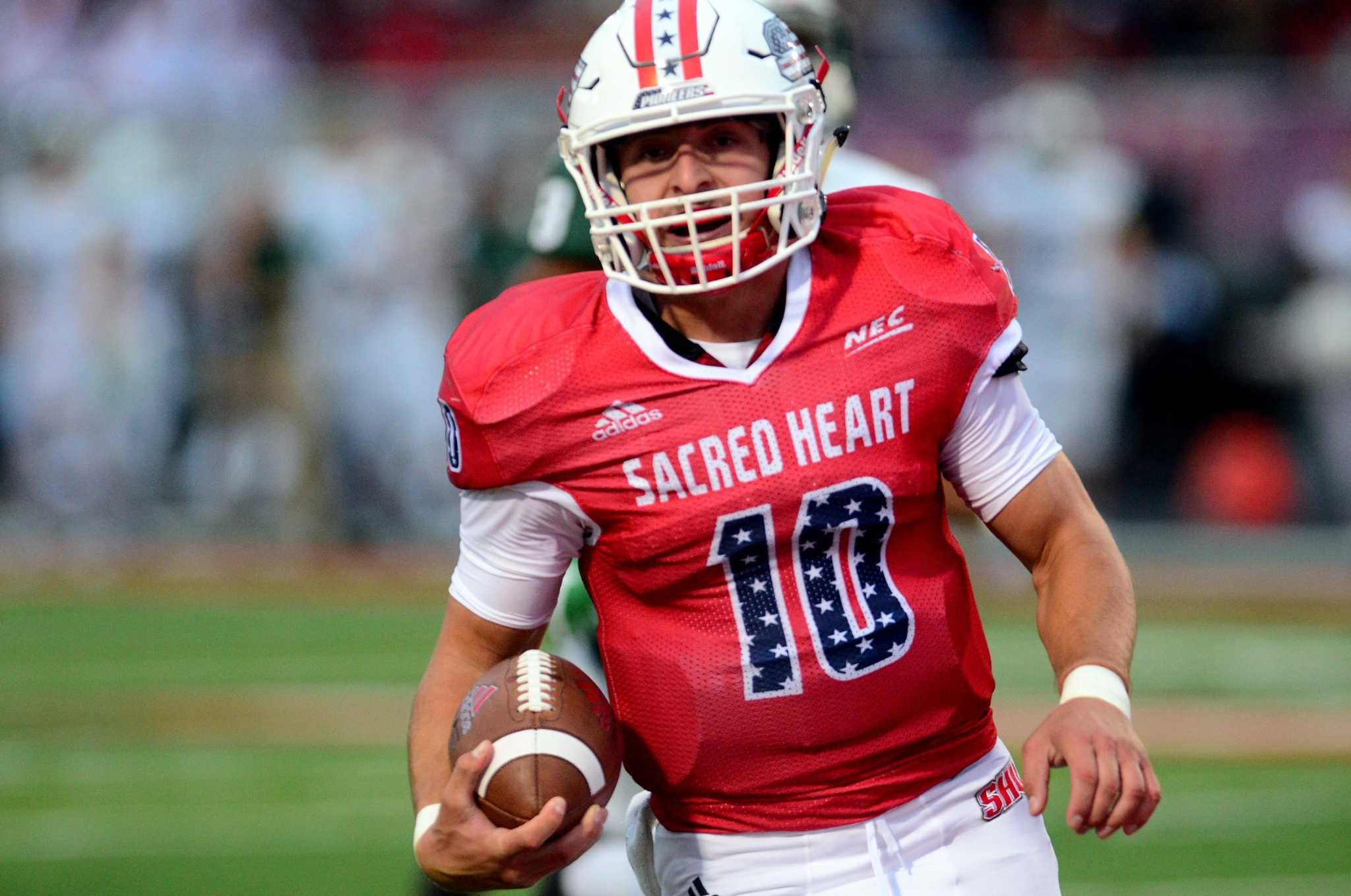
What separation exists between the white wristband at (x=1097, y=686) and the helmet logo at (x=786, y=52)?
38.0 inches

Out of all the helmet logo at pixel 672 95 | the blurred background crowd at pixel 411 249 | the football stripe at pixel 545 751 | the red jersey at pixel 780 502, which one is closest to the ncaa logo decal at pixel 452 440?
the red jersey at pixel 780 502

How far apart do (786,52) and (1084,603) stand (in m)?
0.93

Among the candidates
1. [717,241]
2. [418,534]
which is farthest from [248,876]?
[418,534]

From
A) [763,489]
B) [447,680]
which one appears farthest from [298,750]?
[763,489]

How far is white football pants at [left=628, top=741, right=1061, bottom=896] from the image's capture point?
290 centimetres

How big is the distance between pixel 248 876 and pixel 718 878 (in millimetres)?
3203

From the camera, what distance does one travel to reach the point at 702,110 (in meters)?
2.88

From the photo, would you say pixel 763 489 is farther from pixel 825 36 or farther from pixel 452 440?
pixel 825 36

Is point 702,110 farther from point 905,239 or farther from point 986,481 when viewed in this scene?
point 986,481

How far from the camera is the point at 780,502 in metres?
2.85

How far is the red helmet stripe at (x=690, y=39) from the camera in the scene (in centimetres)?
291

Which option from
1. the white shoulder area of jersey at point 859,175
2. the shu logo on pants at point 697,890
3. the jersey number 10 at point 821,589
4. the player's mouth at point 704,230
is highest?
the player's mouth at point 704,230

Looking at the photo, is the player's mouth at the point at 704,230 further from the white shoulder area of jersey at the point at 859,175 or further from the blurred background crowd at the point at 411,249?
the blurred background crowd at the point at 411,249

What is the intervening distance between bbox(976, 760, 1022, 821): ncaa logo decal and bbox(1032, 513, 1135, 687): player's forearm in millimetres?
213
